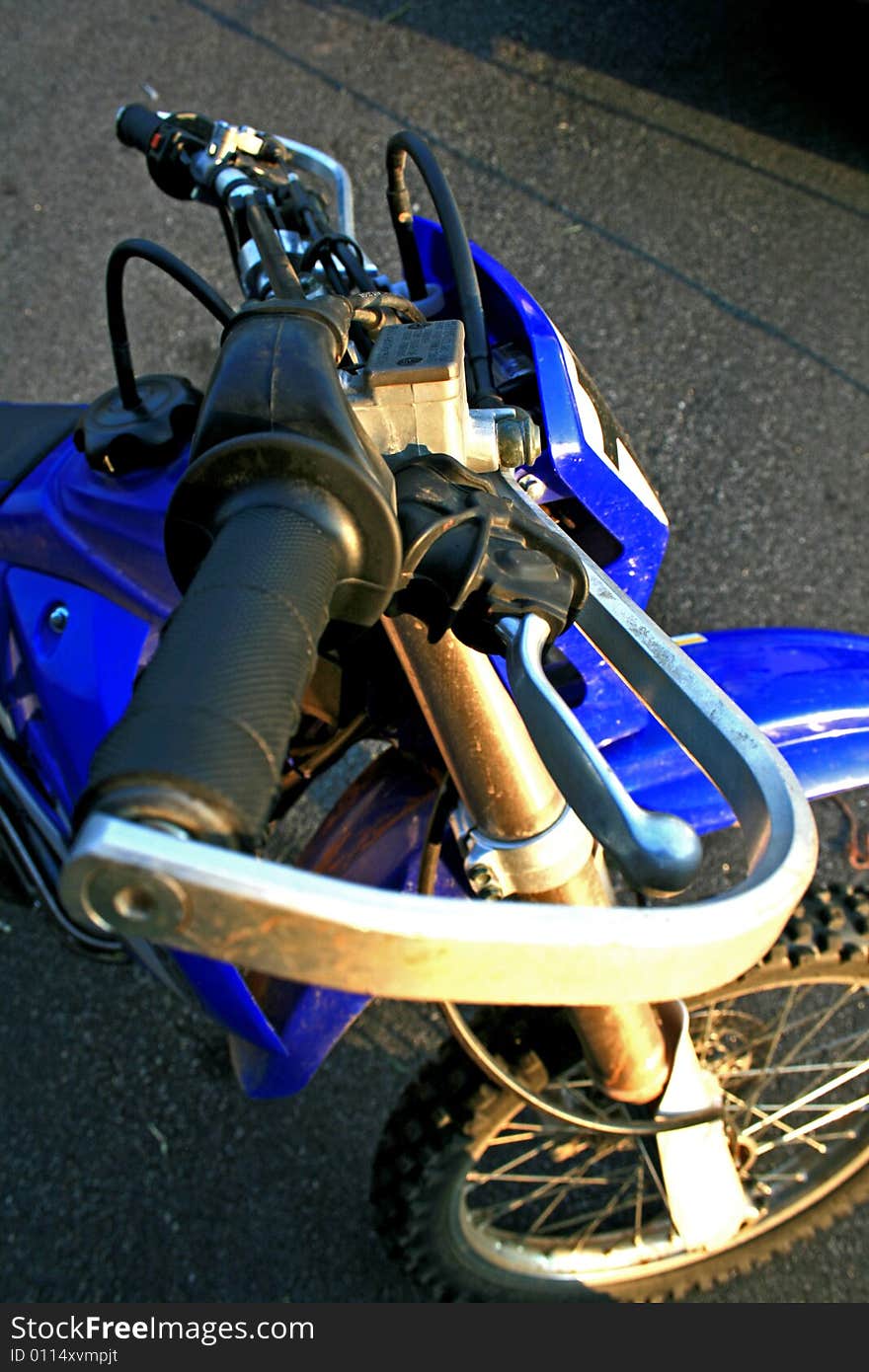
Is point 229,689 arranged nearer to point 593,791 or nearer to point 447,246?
point 593,791

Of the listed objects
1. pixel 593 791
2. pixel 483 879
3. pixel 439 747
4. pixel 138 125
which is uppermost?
pixel 138 125

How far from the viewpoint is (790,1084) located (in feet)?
5.42

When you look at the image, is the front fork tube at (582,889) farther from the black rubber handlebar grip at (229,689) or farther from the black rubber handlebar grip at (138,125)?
the black rubber handlebar grip at (138,125)

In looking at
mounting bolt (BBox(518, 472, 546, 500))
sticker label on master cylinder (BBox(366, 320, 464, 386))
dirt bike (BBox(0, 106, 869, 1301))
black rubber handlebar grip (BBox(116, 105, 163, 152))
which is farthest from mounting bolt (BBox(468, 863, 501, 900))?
black rubber handlebar grip (BBox(116, 105, 163, 152))

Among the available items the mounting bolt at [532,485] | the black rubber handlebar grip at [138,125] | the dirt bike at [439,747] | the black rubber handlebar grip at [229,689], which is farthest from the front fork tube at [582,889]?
the black rubber handlebar grip at [138,125]

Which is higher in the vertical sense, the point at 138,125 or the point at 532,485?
the point at 138,125

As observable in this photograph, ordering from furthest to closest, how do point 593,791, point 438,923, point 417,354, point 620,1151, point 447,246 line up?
point 620,1151 < point 447,246 < point 417,354 < point 593,791 < point 438,923

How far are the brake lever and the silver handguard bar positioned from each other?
0.04 m

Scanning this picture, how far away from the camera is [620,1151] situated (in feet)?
5.41

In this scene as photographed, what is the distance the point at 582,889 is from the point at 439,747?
0.18 metres

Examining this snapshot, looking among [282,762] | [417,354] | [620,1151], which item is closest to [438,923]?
[282,762]

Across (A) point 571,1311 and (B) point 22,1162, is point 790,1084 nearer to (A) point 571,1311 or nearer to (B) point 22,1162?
(A) point 571,1311

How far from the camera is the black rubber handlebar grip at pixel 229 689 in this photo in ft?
1.35

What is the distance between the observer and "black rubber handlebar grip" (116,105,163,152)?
50.8 inches
